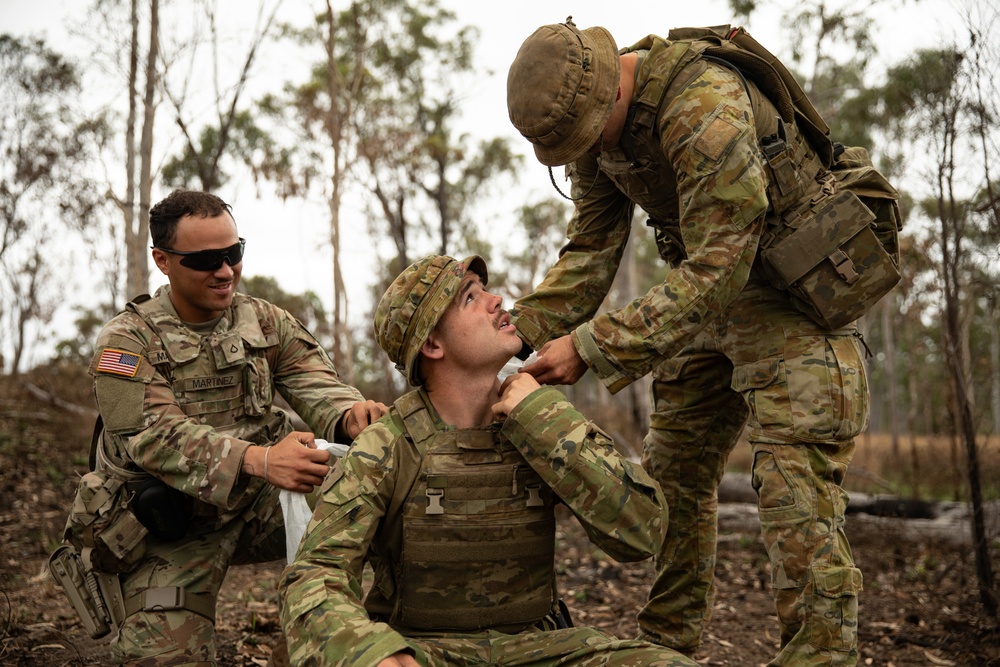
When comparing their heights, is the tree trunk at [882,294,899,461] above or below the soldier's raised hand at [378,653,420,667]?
above

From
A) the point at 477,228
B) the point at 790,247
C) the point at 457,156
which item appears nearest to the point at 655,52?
the point at 790,247

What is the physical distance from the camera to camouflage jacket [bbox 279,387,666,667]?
2062 millimetres

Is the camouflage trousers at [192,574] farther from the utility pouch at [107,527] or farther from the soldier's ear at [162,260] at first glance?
the soldier's ear at [162,260]

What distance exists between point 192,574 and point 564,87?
215 centimetres

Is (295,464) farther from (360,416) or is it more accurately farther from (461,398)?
(461,398)

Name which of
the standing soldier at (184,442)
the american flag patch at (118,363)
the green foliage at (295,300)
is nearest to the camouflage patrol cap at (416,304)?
the standing soldier at (184,442)

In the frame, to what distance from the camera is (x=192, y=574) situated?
315 cm

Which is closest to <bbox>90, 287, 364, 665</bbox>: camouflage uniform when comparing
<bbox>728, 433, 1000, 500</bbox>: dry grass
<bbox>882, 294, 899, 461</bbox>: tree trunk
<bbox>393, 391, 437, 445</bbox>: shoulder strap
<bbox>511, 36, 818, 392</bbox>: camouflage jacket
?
<bbox>393, 391, 437, 445</bbox>: shoulder strap

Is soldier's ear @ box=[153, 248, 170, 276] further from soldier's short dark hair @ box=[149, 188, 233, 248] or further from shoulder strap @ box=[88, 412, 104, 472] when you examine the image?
shoulder strap @ box=[88, 412, 104, 472]

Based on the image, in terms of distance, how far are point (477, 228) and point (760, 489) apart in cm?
2313

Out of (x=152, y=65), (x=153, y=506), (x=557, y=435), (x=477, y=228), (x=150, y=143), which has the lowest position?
(x=153, y=506)

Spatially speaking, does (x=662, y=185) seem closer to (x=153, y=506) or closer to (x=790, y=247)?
(x=790, y=247)

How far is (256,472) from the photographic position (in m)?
2.83

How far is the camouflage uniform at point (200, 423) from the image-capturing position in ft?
9.66
